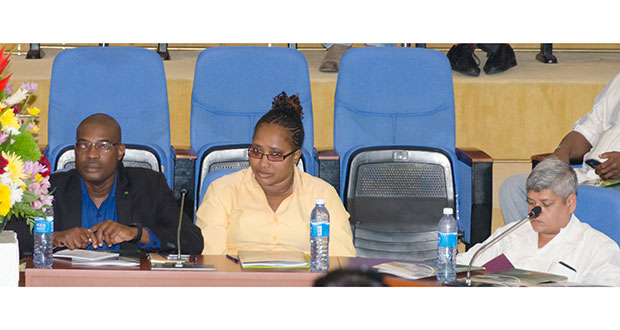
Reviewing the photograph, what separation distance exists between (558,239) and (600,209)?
0.54 feet

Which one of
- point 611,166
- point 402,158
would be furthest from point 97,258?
point 611,166

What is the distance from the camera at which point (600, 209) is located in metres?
2.71

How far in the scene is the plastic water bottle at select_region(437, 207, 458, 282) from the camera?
2402 mm

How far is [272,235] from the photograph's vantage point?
289 cm

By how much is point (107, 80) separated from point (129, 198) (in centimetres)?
88

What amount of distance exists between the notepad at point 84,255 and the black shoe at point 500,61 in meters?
2.93

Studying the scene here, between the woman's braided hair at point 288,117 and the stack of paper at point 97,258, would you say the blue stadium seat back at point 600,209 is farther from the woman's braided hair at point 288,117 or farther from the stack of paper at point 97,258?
the stack of paper at point 97,258

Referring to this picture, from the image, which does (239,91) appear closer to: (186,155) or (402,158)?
(186,155)

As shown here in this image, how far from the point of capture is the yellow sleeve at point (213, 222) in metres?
2.82

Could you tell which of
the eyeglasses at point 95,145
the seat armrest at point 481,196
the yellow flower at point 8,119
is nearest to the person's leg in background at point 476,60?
the seat armrest at point 481,196

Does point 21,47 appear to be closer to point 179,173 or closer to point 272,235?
point 179,173

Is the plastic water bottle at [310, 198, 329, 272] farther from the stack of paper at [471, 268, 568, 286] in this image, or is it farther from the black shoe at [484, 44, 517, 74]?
the black shoe at [484, 44, 517, 74]
